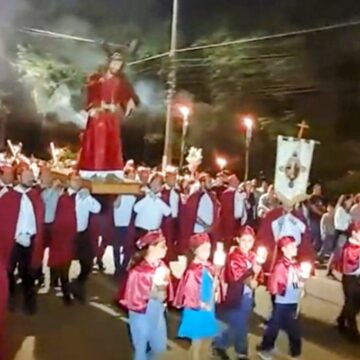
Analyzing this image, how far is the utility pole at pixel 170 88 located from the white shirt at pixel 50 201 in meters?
0.66

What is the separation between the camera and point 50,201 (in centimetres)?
475

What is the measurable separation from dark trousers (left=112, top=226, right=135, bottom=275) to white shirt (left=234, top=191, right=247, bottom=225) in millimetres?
661

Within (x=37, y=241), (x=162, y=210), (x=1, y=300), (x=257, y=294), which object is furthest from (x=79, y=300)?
(x=1, y=300)

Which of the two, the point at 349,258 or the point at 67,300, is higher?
the point at 349,258

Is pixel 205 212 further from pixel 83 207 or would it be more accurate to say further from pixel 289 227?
pixel 83 207

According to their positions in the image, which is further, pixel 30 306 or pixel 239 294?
pixel 30 306

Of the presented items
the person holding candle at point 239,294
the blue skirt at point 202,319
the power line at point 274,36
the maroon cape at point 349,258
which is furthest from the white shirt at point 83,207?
the maroon cape at point 349,258

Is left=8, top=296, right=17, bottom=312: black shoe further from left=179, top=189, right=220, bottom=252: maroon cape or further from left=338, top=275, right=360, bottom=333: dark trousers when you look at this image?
left=338, top=275, right=360, bottom=333: dark trousers

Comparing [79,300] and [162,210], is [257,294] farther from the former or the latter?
[79,300]

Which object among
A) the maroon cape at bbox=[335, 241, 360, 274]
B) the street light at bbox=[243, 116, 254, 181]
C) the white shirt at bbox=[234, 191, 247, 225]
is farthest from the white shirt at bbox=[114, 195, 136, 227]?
the maroon cape at bbox=[335, 241, 360, 274]

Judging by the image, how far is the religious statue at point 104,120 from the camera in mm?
4691

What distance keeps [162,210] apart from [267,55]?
112cm

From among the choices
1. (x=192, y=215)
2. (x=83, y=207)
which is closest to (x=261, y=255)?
(x=192, y=215)

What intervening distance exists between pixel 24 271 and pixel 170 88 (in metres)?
1.38
